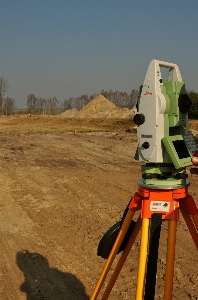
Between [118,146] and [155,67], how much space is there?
14169 mm

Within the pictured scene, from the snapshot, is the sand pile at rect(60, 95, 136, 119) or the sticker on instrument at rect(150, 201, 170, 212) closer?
the sticker on instrument at rect(150, 201, 170, 212)

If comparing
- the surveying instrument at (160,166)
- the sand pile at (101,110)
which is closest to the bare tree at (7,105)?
the sand pile at (101,110)

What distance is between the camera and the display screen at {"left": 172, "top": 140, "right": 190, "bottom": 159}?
1973 millimetres

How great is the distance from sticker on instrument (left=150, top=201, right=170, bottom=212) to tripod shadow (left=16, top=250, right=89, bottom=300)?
92.7 inches

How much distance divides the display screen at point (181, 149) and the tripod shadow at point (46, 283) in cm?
259

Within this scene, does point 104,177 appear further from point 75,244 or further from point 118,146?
point 118,146

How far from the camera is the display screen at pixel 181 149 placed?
6.47 feet

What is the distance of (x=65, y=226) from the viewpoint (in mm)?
6086

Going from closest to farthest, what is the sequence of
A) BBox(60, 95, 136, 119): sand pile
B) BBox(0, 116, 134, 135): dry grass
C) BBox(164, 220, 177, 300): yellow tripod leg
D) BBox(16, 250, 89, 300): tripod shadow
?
BBox(164, 220, 177, 300): yellow tripod leg < BBox(16, 250, 89, 300): tripod shadow < BBox(0, 116, 134, 135): dry grass < BBox(60, 95, 136, 119): sand pile

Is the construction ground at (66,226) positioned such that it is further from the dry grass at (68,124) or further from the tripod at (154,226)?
the dry grass at (68,124)

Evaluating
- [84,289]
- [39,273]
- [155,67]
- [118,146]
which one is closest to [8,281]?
[39,273]

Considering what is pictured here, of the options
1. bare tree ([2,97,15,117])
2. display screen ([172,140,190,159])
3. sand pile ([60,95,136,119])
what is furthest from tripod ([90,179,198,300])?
bare tree ([2,97,15,117])

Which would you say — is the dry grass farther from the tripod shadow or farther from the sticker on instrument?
the sticker on instrument

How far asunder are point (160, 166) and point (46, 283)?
2.86 meters
